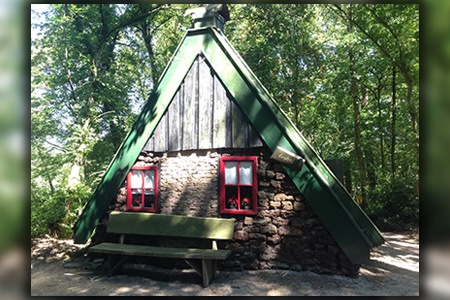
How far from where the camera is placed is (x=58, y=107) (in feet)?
26.6

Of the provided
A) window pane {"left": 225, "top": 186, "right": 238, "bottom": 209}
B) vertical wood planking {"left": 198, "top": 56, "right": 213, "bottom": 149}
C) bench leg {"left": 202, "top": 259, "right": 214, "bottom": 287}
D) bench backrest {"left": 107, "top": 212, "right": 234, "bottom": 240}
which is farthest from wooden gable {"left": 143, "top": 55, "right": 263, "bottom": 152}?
bench leg {"left": 202, "top": 259, "right": 214, "bottom": 287}

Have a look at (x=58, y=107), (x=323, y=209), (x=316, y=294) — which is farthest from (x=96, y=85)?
(x=316, y=294)

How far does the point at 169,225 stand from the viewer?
17.3 ft

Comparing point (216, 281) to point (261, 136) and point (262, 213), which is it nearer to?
point (262, 213)

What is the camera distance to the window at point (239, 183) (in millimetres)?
5203

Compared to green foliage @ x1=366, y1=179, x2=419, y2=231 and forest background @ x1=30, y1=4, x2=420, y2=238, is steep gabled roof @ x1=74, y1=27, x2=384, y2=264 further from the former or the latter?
green foliage @ x1=366, y1=179, x2=419, y2=231

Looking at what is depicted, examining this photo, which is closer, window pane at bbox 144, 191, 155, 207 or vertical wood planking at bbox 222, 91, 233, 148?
vertical wood planking at bbox 222, 91, 233, 148

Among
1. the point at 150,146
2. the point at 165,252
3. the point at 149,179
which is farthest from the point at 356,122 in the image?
the point at 165,252

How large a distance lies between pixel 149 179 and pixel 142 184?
173 millimetres

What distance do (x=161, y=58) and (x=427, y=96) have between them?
10.3 meters

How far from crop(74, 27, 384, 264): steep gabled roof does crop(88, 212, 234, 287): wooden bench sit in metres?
0.72

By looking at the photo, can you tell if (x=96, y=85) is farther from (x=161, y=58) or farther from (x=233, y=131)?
(x=233, y=131)

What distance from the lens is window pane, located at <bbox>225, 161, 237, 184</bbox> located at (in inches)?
210

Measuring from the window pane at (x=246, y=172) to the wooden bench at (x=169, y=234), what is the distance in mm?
754
